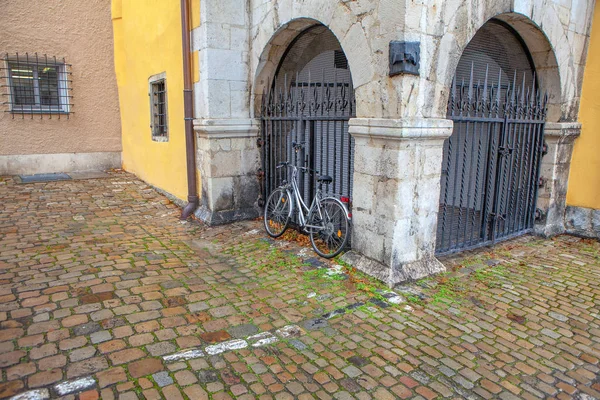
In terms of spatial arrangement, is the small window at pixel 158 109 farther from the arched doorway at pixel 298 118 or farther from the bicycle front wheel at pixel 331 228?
the bicycle front wheel at pixel 331 228

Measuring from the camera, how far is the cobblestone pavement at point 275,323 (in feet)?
8.44

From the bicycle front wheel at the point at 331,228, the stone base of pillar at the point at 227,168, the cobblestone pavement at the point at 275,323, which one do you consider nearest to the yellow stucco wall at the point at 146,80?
the stone base of pillar at the point at 227,168

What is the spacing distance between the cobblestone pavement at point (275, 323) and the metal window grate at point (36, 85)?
480cm

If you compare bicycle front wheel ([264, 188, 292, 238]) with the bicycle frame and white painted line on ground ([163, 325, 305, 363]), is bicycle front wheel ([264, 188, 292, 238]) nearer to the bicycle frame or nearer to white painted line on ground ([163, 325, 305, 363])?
the bicycle frame

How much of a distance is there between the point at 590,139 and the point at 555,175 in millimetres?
635

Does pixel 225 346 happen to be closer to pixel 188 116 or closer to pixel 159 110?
pixel 188 116

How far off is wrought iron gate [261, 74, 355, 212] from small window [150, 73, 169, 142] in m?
2.25

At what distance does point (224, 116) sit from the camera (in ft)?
19.2

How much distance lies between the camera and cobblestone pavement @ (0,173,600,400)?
257 centimetres

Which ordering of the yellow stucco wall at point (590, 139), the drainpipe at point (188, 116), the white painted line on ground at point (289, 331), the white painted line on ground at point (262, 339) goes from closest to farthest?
the white painted line on ground at point (262, 339) → the white painted line on ground at point (289, 331) → the yellow stucco wall at point (590, 139) → the drainpipe at point (188, 116)

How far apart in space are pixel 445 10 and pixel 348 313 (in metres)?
2.81

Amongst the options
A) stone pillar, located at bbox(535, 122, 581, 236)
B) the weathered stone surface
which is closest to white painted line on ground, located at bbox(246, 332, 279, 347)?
the weathered stone surface

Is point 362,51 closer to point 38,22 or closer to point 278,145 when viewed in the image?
point 278,145

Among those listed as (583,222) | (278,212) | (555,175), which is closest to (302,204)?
(278,212)
